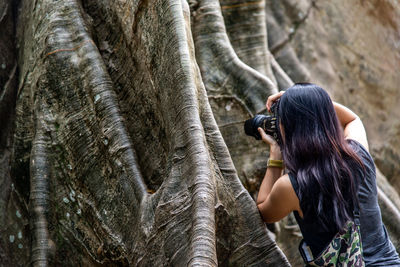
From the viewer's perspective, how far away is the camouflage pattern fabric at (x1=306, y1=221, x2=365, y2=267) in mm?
1995

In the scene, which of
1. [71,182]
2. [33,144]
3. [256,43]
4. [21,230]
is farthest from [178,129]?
[256,43]

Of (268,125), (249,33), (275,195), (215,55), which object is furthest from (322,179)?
(249,33)

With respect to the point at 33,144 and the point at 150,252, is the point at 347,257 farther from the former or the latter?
the point at 33,144

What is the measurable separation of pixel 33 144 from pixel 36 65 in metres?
0.52

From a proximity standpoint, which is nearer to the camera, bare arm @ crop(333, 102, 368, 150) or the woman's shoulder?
the woman's shoulder

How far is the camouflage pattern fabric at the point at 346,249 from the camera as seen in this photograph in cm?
200

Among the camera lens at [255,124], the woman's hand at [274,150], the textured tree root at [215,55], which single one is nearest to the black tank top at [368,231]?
the woman's hand at [274,150]

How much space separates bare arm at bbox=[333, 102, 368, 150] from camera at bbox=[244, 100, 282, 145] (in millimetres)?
366

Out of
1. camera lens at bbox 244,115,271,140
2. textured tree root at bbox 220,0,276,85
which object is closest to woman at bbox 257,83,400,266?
camera lens at bbox 244,115,271,140

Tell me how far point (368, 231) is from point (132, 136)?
4.53ft

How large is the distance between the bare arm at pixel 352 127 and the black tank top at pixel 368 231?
0.66 ft

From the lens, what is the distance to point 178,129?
232 cm

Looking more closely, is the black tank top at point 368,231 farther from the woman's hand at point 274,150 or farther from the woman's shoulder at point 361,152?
the woman's hand at point 274,150

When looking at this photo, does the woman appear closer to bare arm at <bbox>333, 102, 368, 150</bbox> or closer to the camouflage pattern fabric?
the camouflage pattern fabric
